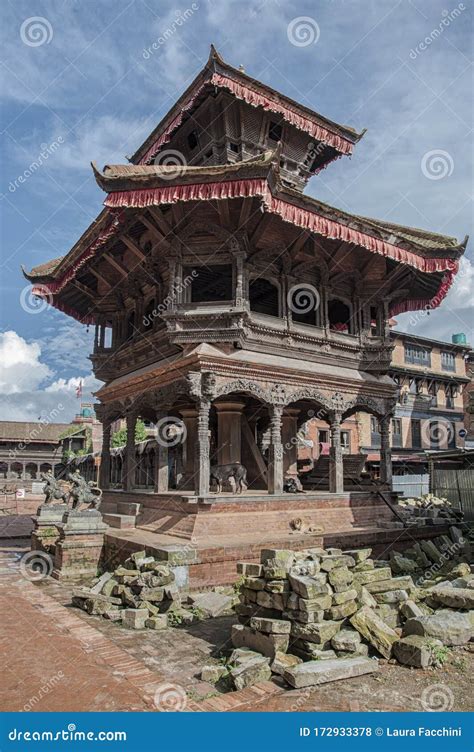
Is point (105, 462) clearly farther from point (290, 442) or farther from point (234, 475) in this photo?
point (290, 442)

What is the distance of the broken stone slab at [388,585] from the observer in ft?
24.7

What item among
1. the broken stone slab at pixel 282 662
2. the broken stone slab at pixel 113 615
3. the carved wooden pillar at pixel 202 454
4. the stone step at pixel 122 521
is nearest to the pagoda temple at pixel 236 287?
the carved wooden pillar at pixel 202 454

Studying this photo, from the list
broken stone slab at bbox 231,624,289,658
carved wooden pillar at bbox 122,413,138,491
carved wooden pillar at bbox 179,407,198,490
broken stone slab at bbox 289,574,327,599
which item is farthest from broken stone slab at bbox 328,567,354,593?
carved wooden pillar at bbox 122,413,138,491

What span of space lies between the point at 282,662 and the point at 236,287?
970cm

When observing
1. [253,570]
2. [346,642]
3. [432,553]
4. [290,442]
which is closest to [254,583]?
[253,570]

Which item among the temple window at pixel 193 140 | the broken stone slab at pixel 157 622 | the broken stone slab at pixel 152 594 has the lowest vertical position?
the broken stone slab at pixel 157 622

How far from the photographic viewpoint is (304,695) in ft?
17.4

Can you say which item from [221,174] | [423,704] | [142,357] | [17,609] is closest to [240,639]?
[423,704]

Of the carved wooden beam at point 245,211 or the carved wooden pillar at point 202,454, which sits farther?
the carved wooden beam at point 245,211

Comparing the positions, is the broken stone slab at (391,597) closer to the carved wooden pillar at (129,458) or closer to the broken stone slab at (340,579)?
the broken stone slab at (340,579)

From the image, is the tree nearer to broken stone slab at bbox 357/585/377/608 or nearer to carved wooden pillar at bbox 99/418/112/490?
carved wooden pillar at bbox 99/418/112/490

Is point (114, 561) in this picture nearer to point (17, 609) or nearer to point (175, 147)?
point (17, 609)

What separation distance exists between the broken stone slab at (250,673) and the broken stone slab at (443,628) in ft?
6.85

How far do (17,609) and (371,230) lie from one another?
41.0ft
